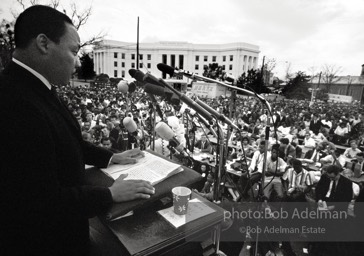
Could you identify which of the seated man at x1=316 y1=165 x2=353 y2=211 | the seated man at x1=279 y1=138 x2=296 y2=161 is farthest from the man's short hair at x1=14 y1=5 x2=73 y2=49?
the seated man at x1=279 y1=138 x2=296 y2=161

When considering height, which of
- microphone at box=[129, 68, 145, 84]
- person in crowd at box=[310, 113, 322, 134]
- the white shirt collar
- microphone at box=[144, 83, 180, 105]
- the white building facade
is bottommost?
person in crowd at box=[310, 113, 322, 134]

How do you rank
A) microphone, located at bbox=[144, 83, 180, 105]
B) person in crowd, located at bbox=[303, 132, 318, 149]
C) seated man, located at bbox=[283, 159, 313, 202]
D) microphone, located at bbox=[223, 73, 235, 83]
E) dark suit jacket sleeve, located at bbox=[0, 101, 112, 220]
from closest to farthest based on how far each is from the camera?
dark suit jacket sleeve, located at bbox=[0, 101, 112, 220] < microphone, located at bbox=[144, 83, 180, 105] < microphone, located at bbox=[223, 73, 235, 83] < seated man, located at bbox=[283, 159, 313, 202] < person in crowd, located at bbox=[303, 132, 318, 149]

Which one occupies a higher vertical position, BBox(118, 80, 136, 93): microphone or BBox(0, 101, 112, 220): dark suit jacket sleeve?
BBox(118, 80, 136, 93): microphone

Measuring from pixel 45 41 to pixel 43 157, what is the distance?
0.67 meters

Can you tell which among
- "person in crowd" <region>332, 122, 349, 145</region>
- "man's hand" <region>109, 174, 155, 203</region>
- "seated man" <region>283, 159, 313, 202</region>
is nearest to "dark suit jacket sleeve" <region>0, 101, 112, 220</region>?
"man's hand" <region>109, 174, 155, 203</region>

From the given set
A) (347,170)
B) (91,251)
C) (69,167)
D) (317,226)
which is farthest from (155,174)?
(347,170)

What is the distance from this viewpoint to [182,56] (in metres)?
76.6

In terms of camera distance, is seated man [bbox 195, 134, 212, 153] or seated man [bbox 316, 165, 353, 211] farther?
seated man [bbox 195, 134, 212, 153]

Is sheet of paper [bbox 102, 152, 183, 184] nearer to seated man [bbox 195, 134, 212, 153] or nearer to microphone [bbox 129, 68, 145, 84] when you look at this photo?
microphone [bbox 129, 68, 145, 84]

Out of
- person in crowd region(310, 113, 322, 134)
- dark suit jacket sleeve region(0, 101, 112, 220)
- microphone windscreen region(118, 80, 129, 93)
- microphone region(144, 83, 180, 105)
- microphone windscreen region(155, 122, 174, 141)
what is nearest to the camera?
dark suit jacket sleeve region(0, 101, 112, 220)

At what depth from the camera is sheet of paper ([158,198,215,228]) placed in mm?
1430

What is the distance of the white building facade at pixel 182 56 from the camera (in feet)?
241

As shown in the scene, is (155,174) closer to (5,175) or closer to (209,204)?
(209,204)

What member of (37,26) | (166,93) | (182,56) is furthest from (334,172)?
(182,56)
